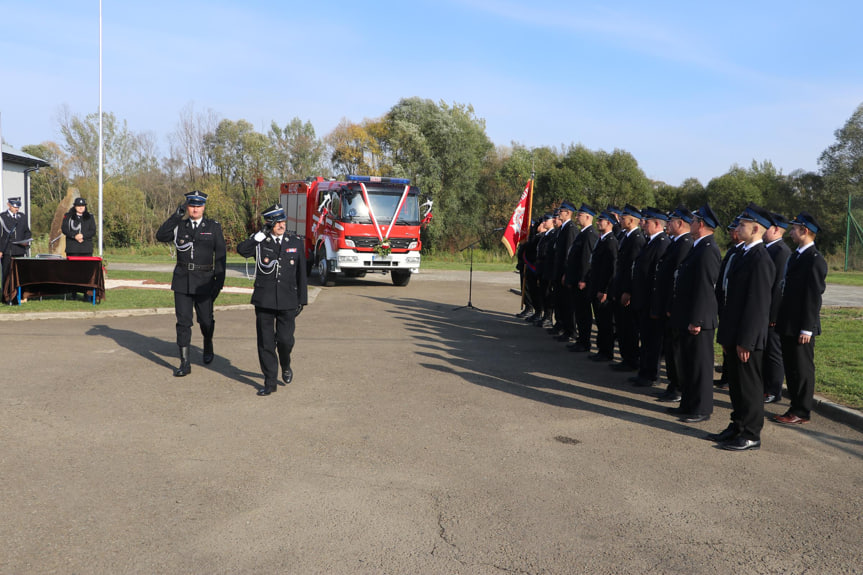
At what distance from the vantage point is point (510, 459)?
5.55m

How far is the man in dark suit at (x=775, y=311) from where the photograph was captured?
6914mm

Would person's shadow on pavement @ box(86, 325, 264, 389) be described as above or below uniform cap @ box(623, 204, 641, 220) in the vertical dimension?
below

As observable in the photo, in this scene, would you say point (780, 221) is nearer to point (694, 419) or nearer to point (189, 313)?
point (694, 419)

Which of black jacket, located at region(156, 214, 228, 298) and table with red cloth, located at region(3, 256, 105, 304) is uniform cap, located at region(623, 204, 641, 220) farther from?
table with red cloth, located at region(3, 256, 105, 304)

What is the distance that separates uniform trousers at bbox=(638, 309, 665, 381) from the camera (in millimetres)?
8414

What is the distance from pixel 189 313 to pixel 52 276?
6.76 metres

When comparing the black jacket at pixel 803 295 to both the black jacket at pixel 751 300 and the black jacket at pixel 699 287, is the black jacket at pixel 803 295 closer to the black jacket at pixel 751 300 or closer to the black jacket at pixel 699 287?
the black jacket at pixel 699 287

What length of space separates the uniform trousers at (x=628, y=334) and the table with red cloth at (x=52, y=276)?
9835mm

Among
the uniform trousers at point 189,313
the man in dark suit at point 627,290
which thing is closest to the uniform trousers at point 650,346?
the man in dark suit at point 627,290

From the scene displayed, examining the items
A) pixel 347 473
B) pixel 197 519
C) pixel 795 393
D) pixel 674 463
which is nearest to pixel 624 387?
pixel 795 393

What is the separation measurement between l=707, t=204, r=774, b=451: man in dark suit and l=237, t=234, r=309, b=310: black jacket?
4.19 metres

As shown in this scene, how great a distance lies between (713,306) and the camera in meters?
6.94

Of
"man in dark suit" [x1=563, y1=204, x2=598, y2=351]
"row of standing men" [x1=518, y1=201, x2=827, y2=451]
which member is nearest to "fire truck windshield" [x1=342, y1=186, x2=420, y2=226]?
"man in dark suit" [x1=563, y1=204, x2=598, y2=351]

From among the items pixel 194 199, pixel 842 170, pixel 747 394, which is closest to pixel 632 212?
pixel 747 394
